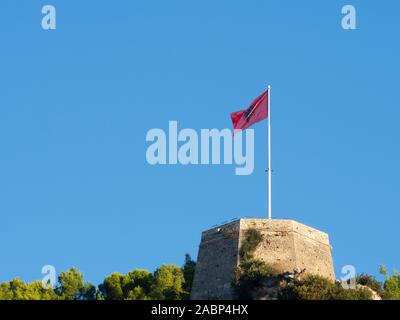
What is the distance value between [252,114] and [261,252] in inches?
293

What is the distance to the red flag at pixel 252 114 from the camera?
204ft

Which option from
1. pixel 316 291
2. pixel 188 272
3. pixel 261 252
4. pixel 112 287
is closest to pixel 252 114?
pixel 261 252

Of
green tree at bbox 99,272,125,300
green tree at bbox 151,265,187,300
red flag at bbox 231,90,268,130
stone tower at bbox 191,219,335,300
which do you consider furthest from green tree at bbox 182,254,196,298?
red flag at bbox 231,90,268,130

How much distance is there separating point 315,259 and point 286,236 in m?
2.27

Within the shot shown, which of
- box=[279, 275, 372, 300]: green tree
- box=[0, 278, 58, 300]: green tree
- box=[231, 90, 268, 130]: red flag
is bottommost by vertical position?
box=[279, 275, 372, 300]: green tree

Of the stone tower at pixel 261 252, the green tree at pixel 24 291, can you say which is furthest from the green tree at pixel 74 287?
the stone tower at pixel 261 252

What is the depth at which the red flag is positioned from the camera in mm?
62062

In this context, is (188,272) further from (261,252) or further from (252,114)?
(252,114)

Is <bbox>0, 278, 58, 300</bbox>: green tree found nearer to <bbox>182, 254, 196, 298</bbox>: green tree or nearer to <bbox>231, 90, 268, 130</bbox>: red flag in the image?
<bbox>182, 254, 196, 298</bbox>: green tree

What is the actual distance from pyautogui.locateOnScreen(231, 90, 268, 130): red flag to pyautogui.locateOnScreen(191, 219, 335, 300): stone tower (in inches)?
203

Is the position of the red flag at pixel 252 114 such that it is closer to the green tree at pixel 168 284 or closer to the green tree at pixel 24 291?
the green tree at pixel 168 284
